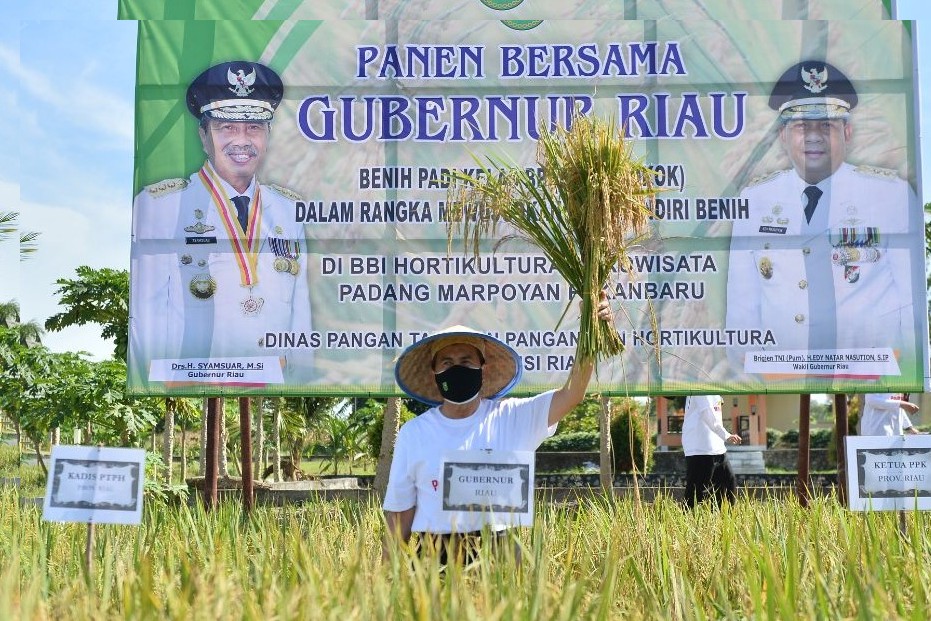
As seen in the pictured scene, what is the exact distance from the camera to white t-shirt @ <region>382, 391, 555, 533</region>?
370 centimetres

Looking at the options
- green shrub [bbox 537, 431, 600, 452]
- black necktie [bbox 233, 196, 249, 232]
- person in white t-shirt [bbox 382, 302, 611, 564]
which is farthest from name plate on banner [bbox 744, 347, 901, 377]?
green shrub [bbox 537, 431, 600, 452]

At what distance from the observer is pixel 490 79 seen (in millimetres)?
6820

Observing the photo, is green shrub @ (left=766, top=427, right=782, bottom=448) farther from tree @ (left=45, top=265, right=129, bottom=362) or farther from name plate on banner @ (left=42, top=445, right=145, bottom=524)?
name plate on banner @ (left=42, top=445, right=145, bottom=524)

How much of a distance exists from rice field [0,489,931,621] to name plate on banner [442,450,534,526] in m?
0.10

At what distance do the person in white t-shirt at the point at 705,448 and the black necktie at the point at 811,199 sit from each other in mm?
1736

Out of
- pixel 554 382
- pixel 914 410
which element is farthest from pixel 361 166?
pixel 914 410

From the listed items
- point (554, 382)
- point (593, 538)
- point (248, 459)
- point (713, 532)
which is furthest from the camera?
point (248, 459)

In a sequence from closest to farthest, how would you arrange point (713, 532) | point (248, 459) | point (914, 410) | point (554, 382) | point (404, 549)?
point (404, 549)
point (713, 532)
point (554, 382)
point (248, 459)
point (914, 410)

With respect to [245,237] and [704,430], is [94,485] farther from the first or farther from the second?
[704,430]

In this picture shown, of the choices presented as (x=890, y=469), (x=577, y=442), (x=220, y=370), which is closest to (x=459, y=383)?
(x=890, y=469)

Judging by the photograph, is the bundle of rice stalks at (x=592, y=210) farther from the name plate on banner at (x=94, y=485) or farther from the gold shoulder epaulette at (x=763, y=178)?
the gold shoulder epaulette at (x=763, y=178)

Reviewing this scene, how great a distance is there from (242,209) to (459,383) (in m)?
3.36

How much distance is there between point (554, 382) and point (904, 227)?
7.83ft

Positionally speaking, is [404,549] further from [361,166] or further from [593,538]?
[361,166]
